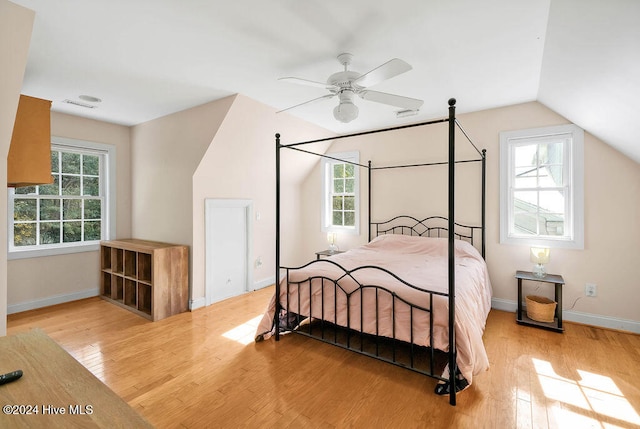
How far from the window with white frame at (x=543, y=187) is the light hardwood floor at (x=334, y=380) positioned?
1.10m

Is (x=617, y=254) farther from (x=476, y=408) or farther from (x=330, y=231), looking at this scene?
(x=330, y=231)

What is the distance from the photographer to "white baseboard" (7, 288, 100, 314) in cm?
362

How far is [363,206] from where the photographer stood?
491cm

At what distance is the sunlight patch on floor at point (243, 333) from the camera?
292cm

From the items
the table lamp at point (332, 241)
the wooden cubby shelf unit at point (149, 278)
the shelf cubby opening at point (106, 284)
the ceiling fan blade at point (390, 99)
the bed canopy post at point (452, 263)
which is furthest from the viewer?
the table lamp at point (332, 241)

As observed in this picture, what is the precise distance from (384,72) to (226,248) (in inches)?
127

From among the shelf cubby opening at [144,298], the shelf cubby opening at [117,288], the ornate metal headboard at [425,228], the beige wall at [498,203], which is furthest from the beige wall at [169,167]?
the ornate metal headboard at [425,228]

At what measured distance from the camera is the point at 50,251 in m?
3.89

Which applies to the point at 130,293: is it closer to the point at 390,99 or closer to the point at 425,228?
the point at 390,99

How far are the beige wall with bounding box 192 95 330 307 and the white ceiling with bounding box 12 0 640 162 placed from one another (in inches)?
17.5

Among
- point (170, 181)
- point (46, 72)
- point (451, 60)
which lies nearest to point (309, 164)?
point (170, 181)

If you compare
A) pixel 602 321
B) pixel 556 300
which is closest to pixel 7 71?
pixel 556 300

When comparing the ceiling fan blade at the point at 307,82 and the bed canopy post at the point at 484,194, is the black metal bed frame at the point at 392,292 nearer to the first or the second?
the bed canopy post at the point at 484,194

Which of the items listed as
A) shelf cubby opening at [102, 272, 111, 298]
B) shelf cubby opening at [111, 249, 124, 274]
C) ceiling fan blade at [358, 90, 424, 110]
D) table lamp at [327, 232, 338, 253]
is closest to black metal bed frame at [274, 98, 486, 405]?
ceiling fan blade at [358, 90, 424, 110]
